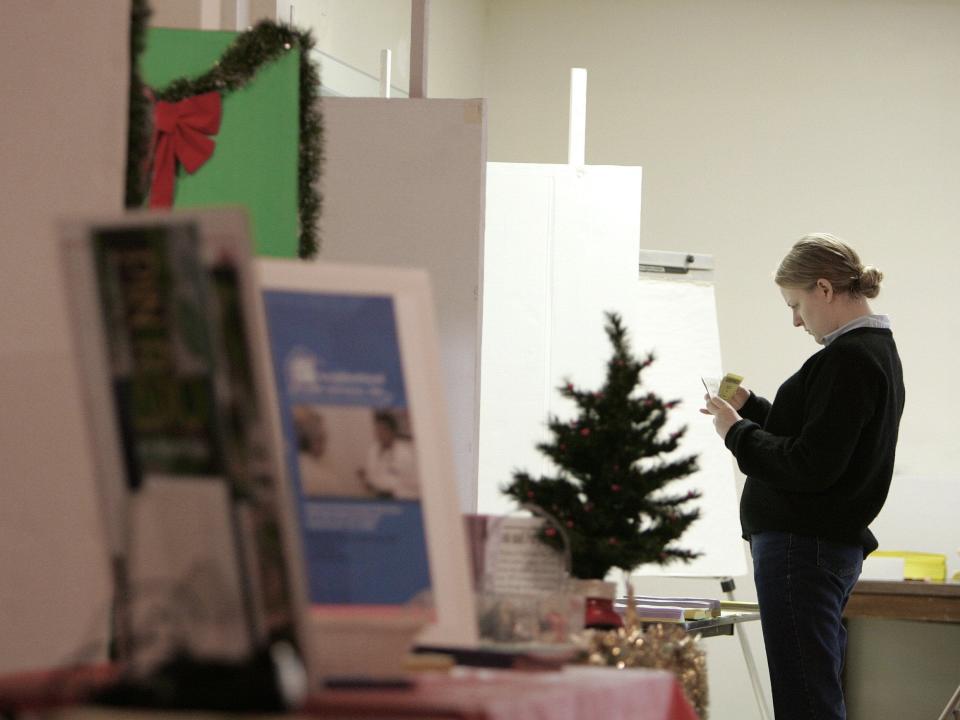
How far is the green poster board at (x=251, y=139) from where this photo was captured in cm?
193

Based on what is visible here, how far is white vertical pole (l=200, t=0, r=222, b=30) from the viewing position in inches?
109

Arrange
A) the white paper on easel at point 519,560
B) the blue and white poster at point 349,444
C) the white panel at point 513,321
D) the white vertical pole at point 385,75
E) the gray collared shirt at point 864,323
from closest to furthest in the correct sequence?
the blue and white poster at point 349,444 → the white paper on easel at point 519,560 → the gray collared shirt at point 864,323 → the white vertical pole at point 385,75 → the white panel at point 513,321

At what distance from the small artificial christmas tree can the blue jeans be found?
5.08 ft

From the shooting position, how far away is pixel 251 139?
1965mm

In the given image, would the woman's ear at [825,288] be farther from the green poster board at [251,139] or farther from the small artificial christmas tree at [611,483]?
the small artificial christmas tree at [611,483]

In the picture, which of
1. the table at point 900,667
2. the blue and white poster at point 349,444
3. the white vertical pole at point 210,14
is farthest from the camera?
the table at point 900,667

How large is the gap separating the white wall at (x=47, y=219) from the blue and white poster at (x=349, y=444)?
0.56m

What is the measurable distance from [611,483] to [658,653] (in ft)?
0.82

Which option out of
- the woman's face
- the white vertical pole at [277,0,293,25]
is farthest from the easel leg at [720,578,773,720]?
the white vertical pole at [277,0,293,25]

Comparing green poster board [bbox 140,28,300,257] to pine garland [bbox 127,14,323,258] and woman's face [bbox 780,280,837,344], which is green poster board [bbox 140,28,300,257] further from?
woman's face [bbox 780,280,837,344]

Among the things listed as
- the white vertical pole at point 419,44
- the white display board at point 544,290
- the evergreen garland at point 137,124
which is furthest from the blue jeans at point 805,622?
the evergreen garland at point 137,124

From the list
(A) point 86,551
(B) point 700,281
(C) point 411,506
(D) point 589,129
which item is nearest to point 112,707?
(C) point 411,506

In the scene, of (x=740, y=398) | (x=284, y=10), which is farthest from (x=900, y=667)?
(x=284, y=10)

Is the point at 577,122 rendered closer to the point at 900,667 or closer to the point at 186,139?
the point at 186,139
